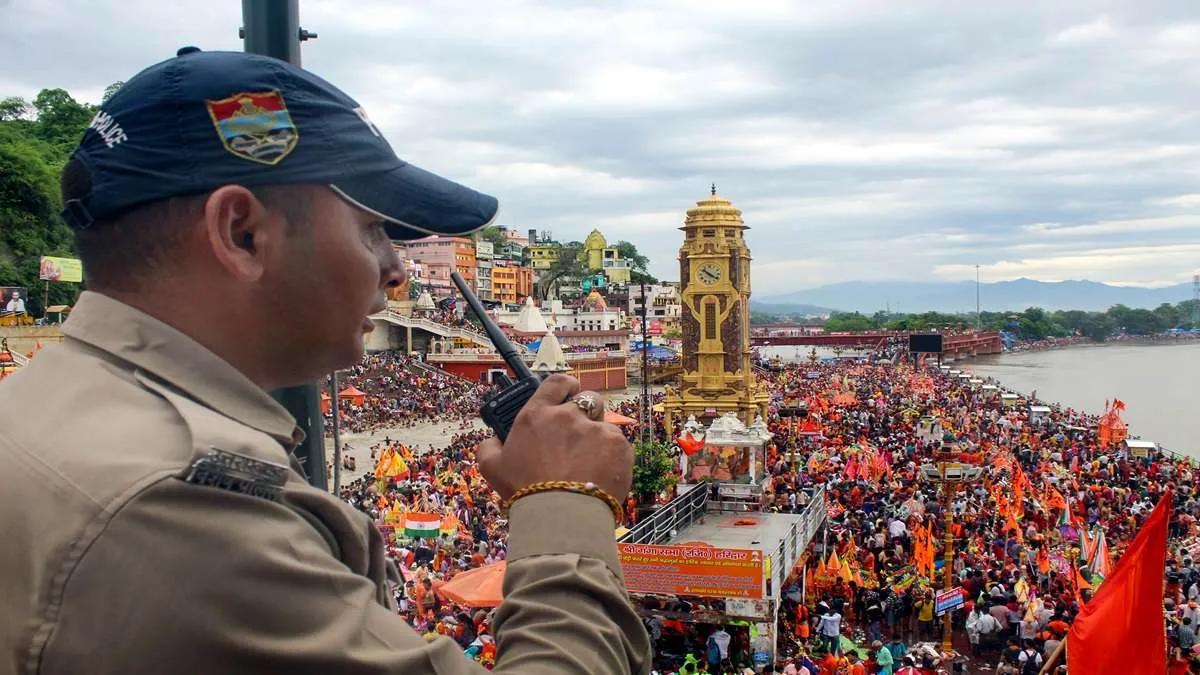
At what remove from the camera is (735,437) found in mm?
18734

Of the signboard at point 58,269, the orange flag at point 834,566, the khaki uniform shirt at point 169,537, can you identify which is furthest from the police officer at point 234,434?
the signboard at point 58,269

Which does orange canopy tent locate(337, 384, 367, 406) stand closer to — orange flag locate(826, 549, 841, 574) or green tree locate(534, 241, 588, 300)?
orange flag locate(826, 549, 841, 574)

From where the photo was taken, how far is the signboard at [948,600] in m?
11.0

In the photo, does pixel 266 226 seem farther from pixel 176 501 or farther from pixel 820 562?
pixel 820 562

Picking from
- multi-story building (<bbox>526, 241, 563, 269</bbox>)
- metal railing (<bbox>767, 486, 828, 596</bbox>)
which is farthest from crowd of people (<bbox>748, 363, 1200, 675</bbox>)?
multi-story building (<bbox>526, 241, 563, 269</bbox>)

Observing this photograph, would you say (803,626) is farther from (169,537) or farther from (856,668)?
(169,537)

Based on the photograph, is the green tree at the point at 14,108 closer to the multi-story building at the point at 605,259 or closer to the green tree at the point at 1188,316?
the multi-story building at the point at 605,259

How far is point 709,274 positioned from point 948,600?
54.3ft

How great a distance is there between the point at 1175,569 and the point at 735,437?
26.7ft

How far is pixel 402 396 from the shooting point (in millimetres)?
38062

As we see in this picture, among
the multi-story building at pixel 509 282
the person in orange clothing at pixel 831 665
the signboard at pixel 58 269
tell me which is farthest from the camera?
the multi-story building at pixel 509 282

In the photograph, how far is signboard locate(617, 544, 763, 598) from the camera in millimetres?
10344

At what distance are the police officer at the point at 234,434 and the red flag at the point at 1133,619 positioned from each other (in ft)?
18.4

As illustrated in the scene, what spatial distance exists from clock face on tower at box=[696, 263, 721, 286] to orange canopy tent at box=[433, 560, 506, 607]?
18.4 m
